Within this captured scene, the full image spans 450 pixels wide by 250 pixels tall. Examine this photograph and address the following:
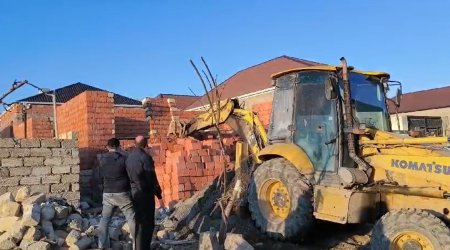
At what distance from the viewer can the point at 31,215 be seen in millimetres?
6395

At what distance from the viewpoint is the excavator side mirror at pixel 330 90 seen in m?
6.09

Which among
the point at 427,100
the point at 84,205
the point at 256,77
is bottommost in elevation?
the point at 84,205

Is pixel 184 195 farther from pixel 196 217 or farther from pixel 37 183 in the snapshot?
pixel 37 183

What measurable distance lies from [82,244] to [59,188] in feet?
10.1

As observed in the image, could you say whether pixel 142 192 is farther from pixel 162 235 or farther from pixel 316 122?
pixel 316 122

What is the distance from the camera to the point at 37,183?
9.03 metres

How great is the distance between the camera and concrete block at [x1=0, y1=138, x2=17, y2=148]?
8.80 m

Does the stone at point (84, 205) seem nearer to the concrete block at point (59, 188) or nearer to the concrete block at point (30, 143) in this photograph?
the concrete block at point (59, 188)

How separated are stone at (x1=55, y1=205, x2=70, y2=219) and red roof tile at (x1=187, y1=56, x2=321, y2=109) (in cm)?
1710

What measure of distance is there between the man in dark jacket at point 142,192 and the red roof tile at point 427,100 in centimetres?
2369

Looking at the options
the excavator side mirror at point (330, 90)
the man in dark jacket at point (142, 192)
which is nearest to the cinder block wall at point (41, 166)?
the man in dark jacket at point (142, 192)

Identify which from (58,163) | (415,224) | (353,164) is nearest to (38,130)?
(58,163)

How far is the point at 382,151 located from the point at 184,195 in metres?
4.48

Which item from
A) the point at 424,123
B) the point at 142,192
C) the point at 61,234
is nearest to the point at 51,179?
the point at 61,234
